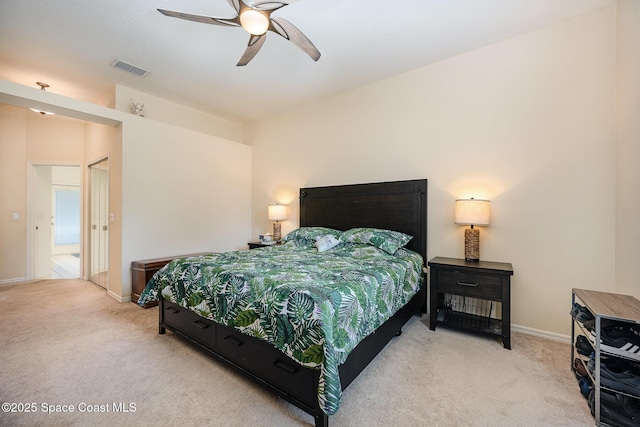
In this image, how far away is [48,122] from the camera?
184 inches

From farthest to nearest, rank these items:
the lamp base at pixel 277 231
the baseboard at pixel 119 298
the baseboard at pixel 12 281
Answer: the lamp base at pixel 277 231, the baseboard at pixel 12 281, the baseboard at pixel 119 298

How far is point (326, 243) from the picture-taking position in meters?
3.21

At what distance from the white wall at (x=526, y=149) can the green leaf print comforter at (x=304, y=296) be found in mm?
1067

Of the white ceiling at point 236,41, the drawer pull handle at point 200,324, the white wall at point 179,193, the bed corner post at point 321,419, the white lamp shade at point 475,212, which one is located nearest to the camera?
the bed corner post at point 321,419

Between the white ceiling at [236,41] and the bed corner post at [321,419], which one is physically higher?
the white ceiling at [236,41]

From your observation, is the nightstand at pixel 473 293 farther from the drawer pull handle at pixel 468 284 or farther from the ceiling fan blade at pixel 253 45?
the ceiling fan blade at pixel 253 45

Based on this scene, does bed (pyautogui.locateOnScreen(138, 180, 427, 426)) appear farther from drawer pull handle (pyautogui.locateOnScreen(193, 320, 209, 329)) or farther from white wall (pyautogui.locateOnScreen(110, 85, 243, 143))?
white wall (pyautogui.locateOnScreen(110, 85, 243, 143))

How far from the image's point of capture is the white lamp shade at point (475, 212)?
2654 millimetres

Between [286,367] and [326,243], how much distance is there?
5.79 feet

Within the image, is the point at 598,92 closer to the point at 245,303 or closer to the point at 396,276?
the point at 396,276

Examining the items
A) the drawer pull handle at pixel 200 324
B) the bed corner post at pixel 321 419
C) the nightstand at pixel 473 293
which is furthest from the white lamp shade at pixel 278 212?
the bed corner post at pixel 321 419

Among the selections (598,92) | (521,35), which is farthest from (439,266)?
(521,35)

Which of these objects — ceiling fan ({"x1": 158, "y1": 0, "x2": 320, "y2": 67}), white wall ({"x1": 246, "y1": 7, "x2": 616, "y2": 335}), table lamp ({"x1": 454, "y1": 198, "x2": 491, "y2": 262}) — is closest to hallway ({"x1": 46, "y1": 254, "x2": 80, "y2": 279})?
ceiling fan ({"x1": 158, "y1": 0, "x2": 320, "y2": 67})

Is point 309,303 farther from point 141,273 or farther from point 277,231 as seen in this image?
point 277,231
